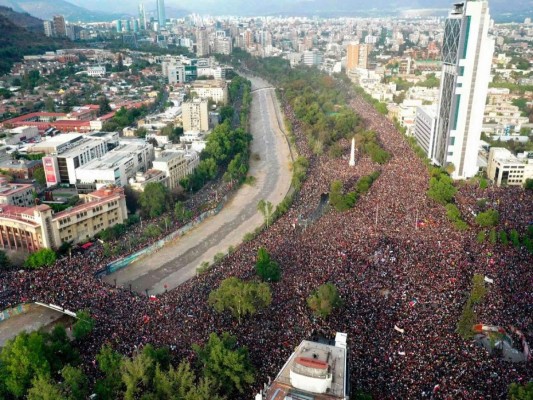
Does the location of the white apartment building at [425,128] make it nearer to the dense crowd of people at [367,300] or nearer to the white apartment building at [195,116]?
the dense crowd of people at [367,300]

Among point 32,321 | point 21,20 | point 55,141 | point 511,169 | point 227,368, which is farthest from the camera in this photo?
point 21,20

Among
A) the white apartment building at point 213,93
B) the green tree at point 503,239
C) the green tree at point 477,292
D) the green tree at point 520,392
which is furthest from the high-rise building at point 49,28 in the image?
the green tree at point 520,392

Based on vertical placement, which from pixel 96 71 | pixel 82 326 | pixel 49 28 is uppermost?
pixel 49 28

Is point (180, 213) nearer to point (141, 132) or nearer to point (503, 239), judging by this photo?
point (503, 239)

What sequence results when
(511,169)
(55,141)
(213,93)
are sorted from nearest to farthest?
1. (511,169)
2. (55,141)
3. (213,93)

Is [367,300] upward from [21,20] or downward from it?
downward

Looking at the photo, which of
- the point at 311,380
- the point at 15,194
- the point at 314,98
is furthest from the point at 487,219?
the point at 314,98
